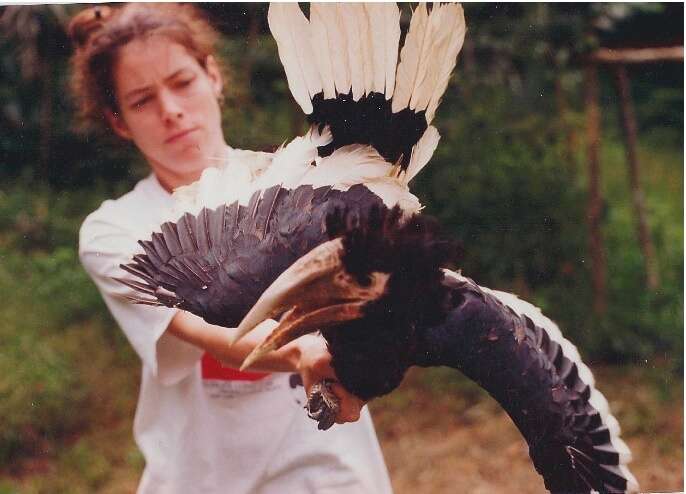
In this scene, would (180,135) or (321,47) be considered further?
(180,135)

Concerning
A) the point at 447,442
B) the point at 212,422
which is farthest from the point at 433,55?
the point at 447,442

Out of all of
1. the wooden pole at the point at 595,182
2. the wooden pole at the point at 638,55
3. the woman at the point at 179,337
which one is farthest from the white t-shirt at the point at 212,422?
the wooden pole at the point at 638,55

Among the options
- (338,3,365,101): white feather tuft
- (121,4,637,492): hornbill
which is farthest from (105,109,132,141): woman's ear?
(338,3,365,101): white feather tuft

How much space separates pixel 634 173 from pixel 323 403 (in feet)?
4.52

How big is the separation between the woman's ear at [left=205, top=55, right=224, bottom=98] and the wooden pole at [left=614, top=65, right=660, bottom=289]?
3.61 feet

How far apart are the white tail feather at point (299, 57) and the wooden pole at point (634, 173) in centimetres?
111

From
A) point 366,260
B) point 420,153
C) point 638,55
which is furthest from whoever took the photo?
point 638,55

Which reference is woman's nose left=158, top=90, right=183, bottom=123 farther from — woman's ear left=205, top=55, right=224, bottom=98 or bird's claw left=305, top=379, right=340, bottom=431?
bird's claw left=305, top=379, right=340, bottom=431

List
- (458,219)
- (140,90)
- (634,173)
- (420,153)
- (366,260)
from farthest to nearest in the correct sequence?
(634,173) < (458,219) < (140,90) < (420,153) < (366,260)

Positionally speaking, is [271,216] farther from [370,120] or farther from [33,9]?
[33,9]

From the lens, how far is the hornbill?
1126 mm

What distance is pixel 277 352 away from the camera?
126 cm

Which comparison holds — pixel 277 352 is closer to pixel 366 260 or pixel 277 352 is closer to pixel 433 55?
pixel 366 260

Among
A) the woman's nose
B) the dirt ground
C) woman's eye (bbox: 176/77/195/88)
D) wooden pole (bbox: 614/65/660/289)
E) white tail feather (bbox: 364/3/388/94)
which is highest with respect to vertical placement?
white tail feather (bbox: 364/3/388/94)
